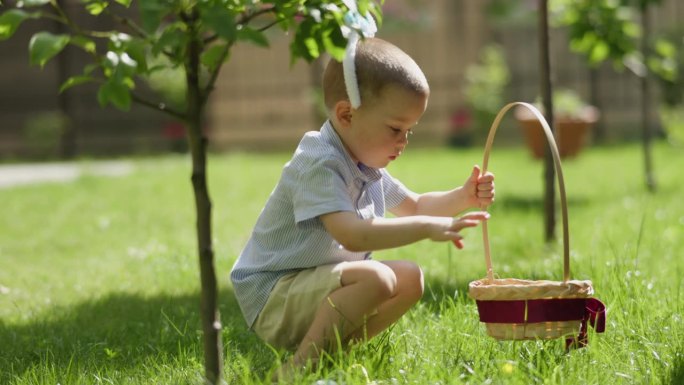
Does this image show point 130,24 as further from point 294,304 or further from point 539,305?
point 539,305

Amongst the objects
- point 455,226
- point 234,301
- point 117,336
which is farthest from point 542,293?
point 234,301

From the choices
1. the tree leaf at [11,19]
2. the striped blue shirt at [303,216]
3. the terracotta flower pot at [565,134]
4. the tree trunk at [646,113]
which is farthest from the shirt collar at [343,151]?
the terracotta flower pot at [565,134]

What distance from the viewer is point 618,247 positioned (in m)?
4.55

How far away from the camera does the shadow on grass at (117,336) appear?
2914 mm

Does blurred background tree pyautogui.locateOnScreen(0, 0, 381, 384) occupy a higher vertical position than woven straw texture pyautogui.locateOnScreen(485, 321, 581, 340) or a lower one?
higher

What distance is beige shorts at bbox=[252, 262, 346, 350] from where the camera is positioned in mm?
2586

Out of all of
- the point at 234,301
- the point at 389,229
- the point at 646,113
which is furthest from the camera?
the point at 646,113

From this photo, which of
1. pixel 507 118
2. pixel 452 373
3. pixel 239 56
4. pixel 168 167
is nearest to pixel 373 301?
pixel 452 373

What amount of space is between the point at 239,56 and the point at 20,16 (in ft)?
46.9

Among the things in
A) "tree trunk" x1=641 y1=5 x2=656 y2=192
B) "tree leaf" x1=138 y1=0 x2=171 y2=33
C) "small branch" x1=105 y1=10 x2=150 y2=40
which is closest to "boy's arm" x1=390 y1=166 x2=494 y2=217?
Answer: "small branch" x1=105 y1=10 x2=150 y2=40

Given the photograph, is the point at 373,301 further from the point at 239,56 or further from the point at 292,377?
the point at 239,56

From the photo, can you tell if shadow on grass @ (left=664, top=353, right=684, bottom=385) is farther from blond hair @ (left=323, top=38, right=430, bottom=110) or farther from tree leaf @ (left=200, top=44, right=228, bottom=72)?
tree leaf @ (left=200, top=44, right=228, bottom=72)

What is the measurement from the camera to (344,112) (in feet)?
8.73

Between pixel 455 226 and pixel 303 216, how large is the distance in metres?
0.42
